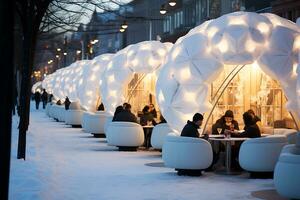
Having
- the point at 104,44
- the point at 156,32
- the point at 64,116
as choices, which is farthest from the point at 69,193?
the point at 104,44

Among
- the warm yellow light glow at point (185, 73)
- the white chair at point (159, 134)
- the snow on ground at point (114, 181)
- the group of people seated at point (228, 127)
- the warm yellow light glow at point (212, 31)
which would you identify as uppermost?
the warm yellow light glow at point (212, 31)

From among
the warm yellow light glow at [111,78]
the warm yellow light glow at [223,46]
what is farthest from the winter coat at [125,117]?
the warm yellow light glow at [223,46]

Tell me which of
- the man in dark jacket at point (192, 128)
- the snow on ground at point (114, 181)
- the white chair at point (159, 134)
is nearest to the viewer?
the snow on ground at point (114, 181)

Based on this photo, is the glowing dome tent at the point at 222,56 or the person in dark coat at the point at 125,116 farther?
the person in dark coat at the point at 125,116

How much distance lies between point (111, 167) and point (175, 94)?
8.78ft

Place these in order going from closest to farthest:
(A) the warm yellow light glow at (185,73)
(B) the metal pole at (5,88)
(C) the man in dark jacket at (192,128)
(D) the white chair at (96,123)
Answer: (B) the metal pole at (5,88), (C) the man in dark jacket at (192,128), (A) the warm yellow light glow at (185,73), (D) the white chair at (96,123)

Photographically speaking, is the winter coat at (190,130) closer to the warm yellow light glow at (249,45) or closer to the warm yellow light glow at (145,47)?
the warm yellow light glow at (249,45)

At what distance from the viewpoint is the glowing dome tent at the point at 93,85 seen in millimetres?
33375

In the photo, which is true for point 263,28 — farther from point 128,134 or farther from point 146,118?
point 146,118

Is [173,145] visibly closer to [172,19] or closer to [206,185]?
[206,185]

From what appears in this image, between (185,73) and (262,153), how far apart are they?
12.2 feet

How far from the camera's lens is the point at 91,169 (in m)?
16.2

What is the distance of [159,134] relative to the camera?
20.0m

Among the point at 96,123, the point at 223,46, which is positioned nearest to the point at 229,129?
the point at 223,46
